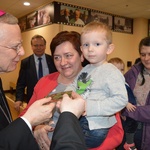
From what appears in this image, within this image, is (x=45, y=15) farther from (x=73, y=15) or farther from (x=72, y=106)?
(x=72, y=106)

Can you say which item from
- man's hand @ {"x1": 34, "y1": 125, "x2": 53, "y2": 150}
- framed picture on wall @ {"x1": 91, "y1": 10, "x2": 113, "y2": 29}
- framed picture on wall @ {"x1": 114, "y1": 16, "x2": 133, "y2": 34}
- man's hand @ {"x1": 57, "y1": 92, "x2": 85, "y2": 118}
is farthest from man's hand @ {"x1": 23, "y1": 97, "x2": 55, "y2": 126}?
framed picture on wall @ {"x1": 114, "y1": 16, "x2": 133, "y2": 34}

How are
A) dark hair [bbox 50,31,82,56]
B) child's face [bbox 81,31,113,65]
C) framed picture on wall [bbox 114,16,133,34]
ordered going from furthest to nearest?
framed picture on wall [bbox 114,16,133,34], dark hair [bbox 50,31,82,56], child's face [bbox 81,31,113,65]

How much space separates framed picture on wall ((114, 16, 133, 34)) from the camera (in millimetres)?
8780

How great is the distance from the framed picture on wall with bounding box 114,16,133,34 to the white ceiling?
0.31 metres

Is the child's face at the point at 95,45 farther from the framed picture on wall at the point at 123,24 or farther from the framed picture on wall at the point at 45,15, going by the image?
the framed picture on wall at the point at 123,24

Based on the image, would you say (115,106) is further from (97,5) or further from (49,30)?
(97,5)

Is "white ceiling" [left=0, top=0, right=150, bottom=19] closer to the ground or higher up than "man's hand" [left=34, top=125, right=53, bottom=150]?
higher up

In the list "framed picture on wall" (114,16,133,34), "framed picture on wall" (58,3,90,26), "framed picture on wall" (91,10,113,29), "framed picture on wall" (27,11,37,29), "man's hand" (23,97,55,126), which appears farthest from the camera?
"framed picture on wall" (114,16,133,34)

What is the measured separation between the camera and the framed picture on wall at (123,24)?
346 inches

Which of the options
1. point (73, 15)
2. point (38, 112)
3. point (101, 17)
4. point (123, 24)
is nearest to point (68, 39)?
point (38, 112)

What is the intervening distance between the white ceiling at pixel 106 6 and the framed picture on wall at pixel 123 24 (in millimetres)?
309

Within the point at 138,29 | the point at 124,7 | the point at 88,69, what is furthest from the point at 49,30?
the point at 88,69

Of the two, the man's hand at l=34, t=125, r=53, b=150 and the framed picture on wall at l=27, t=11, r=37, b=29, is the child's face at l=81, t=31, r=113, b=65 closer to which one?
the man's hand at l=34, t=125, r=53, b=150

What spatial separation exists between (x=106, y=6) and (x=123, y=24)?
190cm
